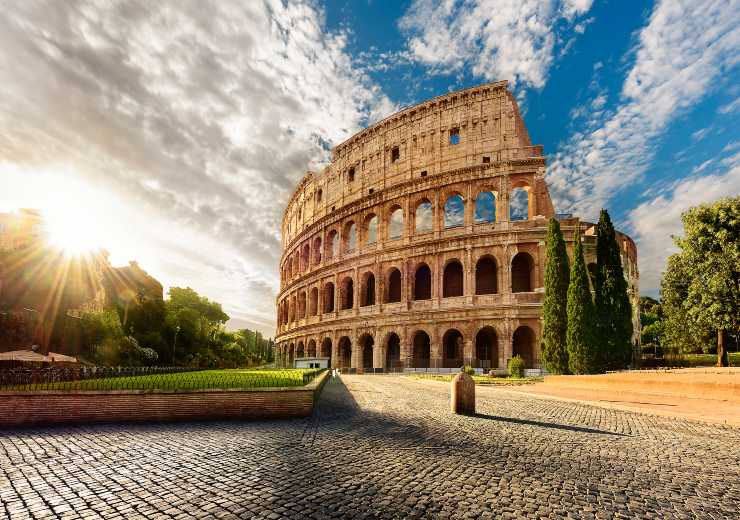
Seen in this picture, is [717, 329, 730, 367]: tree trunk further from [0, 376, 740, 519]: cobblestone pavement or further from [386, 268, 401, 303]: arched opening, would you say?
[386, 268, 401, 303]: arched opening

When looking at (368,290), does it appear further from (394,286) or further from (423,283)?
(423,283)

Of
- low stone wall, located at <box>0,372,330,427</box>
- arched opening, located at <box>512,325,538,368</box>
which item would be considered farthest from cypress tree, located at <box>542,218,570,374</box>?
low stone wall, located at <box>0,372,330,427</box>

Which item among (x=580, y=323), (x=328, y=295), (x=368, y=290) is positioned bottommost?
(x=580, y=323)

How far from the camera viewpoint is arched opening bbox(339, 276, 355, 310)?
35969mm

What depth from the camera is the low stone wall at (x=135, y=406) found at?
9703 millimetres

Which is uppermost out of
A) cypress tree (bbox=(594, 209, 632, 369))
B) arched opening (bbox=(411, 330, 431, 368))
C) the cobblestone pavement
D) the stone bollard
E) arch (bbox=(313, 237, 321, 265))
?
arch (bbox=(313, 237, 321, 265))

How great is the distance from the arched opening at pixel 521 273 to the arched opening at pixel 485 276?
4.43ft

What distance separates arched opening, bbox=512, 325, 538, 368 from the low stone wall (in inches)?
847

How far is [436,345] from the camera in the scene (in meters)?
28.7

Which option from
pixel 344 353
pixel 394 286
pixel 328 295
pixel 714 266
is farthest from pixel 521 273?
pixel 328 295

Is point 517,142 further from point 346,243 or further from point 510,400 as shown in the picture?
point 510,400

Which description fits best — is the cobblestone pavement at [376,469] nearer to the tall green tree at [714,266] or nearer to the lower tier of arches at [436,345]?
the lower tier of arches at [436,345]

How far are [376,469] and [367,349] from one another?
3012cm

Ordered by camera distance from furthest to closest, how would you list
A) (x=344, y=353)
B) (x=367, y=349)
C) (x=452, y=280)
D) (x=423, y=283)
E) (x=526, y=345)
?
(x=344, y=353) < (x=367, y=349) < (x=423, y=283) < (x=452, y=280) < (x=526, y=345)
